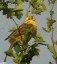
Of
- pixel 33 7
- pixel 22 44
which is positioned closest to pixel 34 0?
pixel 33 7

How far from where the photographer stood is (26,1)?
488 mm

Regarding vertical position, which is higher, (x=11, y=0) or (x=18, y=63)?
(x=11, y=0)

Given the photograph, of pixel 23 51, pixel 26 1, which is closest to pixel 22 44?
pixel 23 51

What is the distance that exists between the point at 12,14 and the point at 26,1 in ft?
0.22

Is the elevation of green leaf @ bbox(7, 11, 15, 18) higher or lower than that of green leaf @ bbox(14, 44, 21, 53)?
higher

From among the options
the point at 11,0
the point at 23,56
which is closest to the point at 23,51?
the point at 23,56

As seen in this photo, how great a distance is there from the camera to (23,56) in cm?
41

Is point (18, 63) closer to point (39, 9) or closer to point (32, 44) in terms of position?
point (32, 44)

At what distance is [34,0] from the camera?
49 centimetres

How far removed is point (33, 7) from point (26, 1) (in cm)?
2

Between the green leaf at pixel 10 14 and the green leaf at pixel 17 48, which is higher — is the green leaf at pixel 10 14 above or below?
above

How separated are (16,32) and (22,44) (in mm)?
68

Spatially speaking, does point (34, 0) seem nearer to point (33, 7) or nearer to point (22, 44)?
point (33, 7)

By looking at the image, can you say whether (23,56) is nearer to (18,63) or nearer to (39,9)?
(18,63)
